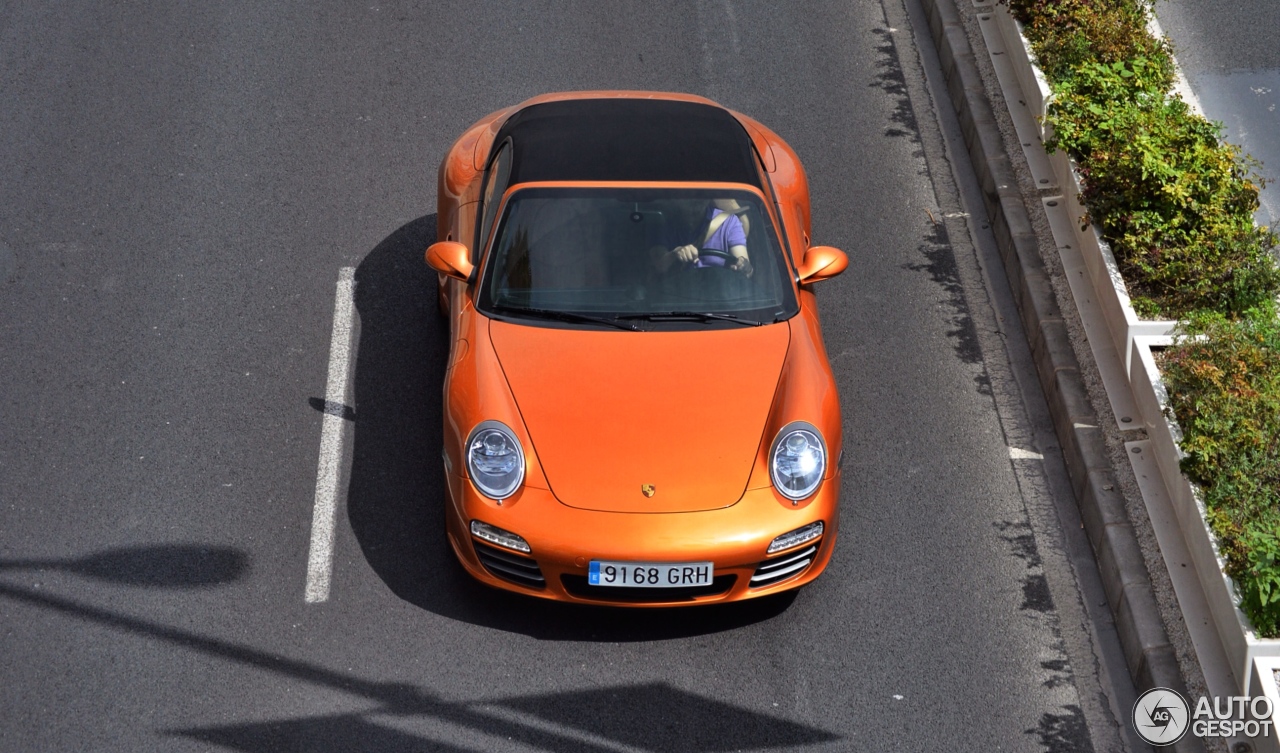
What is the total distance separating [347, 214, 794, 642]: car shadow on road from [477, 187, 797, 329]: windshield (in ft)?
3.40

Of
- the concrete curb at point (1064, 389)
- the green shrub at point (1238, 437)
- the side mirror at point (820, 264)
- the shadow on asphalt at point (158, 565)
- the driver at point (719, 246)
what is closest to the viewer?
the green shrub at point (1238, 437)

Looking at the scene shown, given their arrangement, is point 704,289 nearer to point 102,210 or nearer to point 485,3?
point 102,210

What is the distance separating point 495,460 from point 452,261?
118cm

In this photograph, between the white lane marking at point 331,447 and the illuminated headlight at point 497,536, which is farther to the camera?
the white lane marking at point 331,447

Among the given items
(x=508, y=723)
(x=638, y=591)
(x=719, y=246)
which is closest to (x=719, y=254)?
(x=719, y=246)

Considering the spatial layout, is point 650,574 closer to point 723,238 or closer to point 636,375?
point 636,375

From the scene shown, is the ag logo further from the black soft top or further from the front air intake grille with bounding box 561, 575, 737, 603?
the black soft top

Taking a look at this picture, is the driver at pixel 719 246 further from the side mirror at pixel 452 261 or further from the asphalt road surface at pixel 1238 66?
the asphalt road surface at pixel 1238 66

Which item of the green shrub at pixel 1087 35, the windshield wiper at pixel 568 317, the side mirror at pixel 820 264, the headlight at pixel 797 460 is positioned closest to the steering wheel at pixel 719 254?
the side mirror at pixel 820 264

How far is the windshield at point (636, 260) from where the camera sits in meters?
6.32

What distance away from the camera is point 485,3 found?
10.7 metres

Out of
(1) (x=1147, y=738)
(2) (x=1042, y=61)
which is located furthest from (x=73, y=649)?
(2) (x=1042, y=61)

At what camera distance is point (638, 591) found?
224 inches

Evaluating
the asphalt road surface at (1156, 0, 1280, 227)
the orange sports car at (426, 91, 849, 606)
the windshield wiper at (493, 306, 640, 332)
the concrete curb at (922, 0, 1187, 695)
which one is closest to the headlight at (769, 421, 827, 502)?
the orange sports car at (426, 91, 849, 606)
